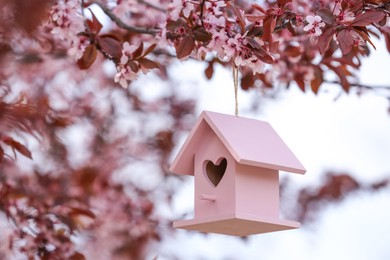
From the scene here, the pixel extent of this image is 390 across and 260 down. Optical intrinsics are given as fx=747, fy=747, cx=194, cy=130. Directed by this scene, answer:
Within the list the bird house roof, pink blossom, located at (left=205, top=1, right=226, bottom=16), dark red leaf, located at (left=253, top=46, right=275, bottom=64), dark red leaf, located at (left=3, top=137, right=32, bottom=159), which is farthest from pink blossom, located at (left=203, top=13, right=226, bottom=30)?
dark red leaf, located at (left=3, top=137, right=32, bottom=159)

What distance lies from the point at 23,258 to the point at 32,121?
519 millimetres

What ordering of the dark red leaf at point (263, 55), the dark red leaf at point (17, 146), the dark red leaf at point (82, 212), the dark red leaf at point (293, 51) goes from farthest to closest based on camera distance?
the dark red leaf at point (293, 51) < the dark red leaf at point (82, 212) < the dark red leaf at point (17, 146) < the dark red leaf at point (263, 55)

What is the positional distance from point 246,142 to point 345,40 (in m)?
0.39

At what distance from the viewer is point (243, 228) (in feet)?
6.29

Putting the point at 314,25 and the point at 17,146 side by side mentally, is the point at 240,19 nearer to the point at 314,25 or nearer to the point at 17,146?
the point at 314,25

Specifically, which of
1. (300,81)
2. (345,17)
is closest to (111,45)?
(345,17)

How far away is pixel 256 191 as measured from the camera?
1.92 metres

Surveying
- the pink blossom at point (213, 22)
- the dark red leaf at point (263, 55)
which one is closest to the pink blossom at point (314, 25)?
the dark red leaf at point (263, 55)

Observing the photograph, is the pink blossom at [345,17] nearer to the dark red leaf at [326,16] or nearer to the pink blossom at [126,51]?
the dark red leaf at [326,16]

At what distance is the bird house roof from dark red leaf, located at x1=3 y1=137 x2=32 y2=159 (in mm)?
455

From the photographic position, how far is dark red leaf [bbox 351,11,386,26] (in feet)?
5.40

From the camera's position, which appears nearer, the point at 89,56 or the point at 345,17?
the point at 345,17

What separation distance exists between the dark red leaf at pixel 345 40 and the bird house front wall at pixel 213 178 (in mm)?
422

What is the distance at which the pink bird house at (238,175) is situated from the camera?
73.2 inches
